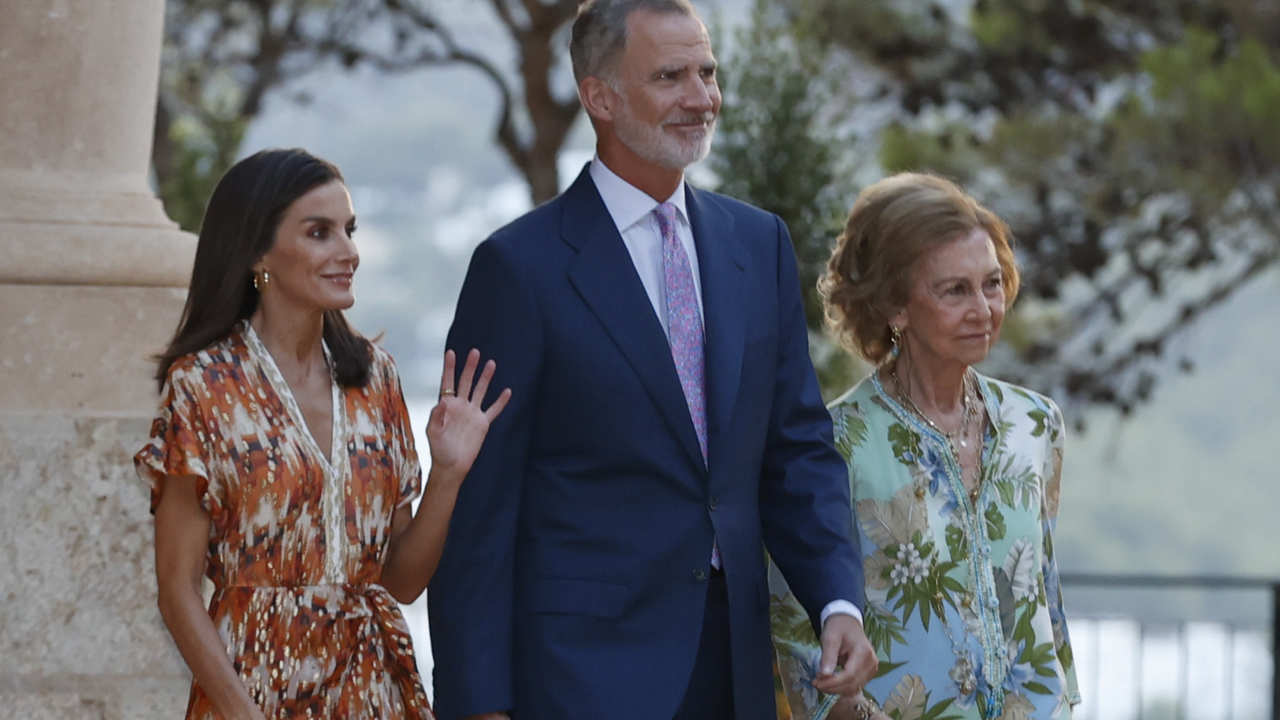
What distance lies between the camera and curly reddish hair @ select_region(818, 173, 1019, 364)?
371cm

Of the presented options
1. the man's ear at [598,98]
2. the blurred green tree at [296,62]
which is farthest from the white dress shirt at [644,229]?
the blurred green tree at [296,62]

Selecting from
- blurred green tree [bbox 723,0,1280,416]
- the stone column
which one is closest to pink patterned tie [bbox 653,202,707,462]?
the stone column

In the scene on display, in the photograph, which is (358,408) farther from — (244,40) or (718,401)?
(244,40)

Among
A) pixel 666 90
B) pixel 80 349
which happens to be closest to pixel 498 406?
pixel 666 90

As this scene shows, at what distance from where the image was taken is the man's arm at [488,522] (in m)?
3.14

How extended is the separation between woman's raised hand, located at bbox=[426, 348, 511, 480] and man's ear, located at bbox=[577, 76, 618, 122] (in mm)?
486

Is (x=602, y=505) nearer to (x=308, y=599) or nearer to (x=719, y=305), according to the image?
(x=719, y=305)

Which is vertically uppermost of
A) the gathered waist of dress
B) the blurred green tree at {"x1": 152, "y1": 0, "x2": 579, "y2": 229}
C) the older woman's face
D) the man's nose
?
the blurred green tree at {"x1": 152, "y1": 0, "x2": 579, "y2": 229}

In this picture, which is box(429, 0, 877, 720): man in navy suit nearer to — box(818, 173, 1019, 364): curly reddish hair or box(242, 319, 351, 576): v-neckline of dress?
box(242, 319, 351, 576): v-neckline of dress

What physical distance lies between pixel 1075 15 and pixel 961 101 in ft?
2.92

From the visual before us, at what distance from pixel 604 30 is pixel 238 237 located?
72cm

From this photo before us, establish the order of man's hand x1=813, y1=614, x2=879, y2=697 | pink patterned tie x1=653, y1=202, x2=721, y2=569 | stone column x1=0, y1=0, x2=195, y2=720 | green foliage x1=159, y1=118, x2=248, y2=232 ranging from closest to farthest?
man's hand x1=813, y1=614, x2=879, y2=697
pink patterned tie x1=653, y1=202, x2=721, y2=569
stone column x1=0, y1=0, x2=195, y2=720
green foliage x1=159, y1=118, x2=248, y2=232

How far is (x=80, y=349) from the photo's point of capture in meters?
4.51

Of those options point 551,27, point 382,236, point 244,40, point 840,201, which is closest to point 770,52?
point 840,201
